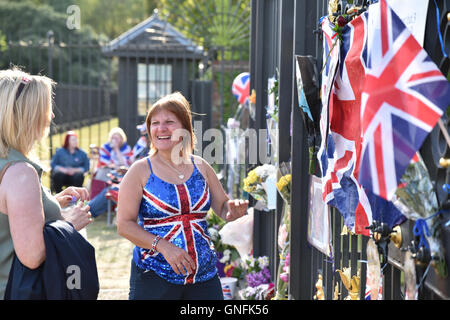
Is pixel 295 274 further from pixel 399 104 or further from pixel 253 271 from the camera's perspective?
pixel 399 104

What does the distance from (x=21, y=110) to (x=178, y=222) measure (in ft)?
3.32

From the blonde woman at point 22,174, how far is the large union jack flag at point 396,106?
1.23 m

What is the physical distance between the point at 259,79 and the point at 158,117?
2166 millimetres

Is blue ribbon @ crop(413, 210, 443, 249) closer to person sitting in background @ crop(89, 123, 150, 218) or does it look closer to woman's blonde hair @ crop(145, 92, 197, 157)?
woman's blonde hair @ crop(145, 92, 197, 157)

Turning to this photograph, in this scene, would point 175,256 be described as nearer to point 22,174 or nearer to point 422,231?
point 22,174

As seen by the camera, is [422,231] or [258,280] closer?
[422,231]

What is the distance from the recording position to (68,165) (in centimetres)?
1105

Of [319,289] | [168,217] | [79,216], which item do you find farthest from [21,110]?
[319,289]

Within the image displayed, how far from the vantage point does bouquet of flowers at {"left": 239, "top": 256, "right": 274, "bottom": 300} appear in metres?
4.51

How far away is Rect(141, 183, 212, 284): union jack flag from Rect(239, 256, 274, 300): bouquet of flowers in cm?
164

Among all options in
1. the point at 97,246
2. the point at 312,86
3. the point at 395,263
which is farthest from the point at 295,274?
the point at 97,246

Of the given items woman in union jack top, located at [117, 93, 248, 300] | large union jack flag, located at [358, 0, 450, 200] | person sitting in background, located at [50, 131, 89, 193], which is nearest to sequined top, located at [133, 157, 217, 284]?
woman in union jack top, located at [117, 93, 248, 300]

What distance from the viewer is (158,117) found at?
10.1 feet

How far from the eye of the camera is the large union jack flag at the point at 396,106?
5.18 ft
